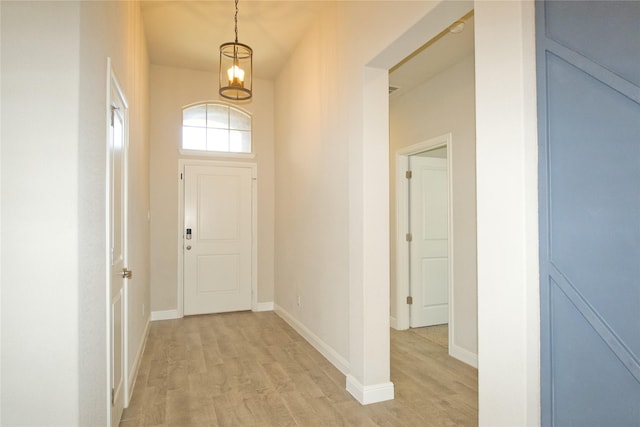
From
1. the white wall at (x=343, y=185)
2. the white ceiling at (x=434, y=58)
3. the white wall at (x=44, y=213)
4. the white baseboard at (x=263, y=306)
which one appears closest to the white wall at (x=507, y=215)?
the white wall at (x=343, y=185)

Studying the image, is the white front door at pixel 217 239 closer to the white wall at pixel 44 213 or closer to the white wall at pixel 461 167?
the white wall at pixel 461 167

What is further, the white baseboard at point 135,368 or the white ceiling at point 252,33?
the white ceiling at point 252,33

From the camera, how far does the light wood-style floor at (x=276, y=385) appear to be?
248 cm

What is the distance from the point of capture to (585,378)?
49.9 inches

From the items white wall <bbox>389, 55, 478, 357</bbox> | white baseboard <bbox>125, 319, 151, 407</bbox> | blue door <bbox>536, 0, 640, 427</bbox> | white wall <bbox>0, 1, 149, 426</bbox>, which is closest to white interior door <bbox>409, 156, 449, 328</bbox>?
white wall <bbox>389, 55, 478, 357</bbox>

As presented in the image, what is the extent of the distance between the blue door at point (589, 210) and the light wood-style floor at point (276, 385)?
137 centimetres

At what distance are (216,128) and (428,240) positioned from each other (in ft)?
10.7

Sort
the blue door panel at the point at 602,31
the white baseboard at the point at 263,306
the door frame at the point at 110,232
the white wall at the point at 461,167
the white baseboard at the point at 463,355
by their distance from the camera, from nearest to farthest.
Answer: the blue door panel at the point at 602,31
the door frame at the point at 110,232
the white baseboard at the point at 463,355
the white wall at the point at 461,167
the white baseboard at the point at 263,306

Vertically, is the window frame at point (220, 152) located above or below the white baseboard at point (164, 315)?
above

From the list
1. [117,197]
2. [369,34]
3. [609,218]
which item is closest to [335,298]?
[117,197]

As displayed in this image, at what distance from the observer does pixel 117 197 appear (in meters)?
2.43

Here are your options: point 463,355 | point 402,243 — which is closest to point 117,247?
point 463,355

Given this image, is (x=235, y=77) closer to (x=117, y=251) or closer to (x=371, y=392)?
(x=117, y=251)

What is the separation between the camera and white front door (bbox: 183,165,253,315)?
17.0 ft
